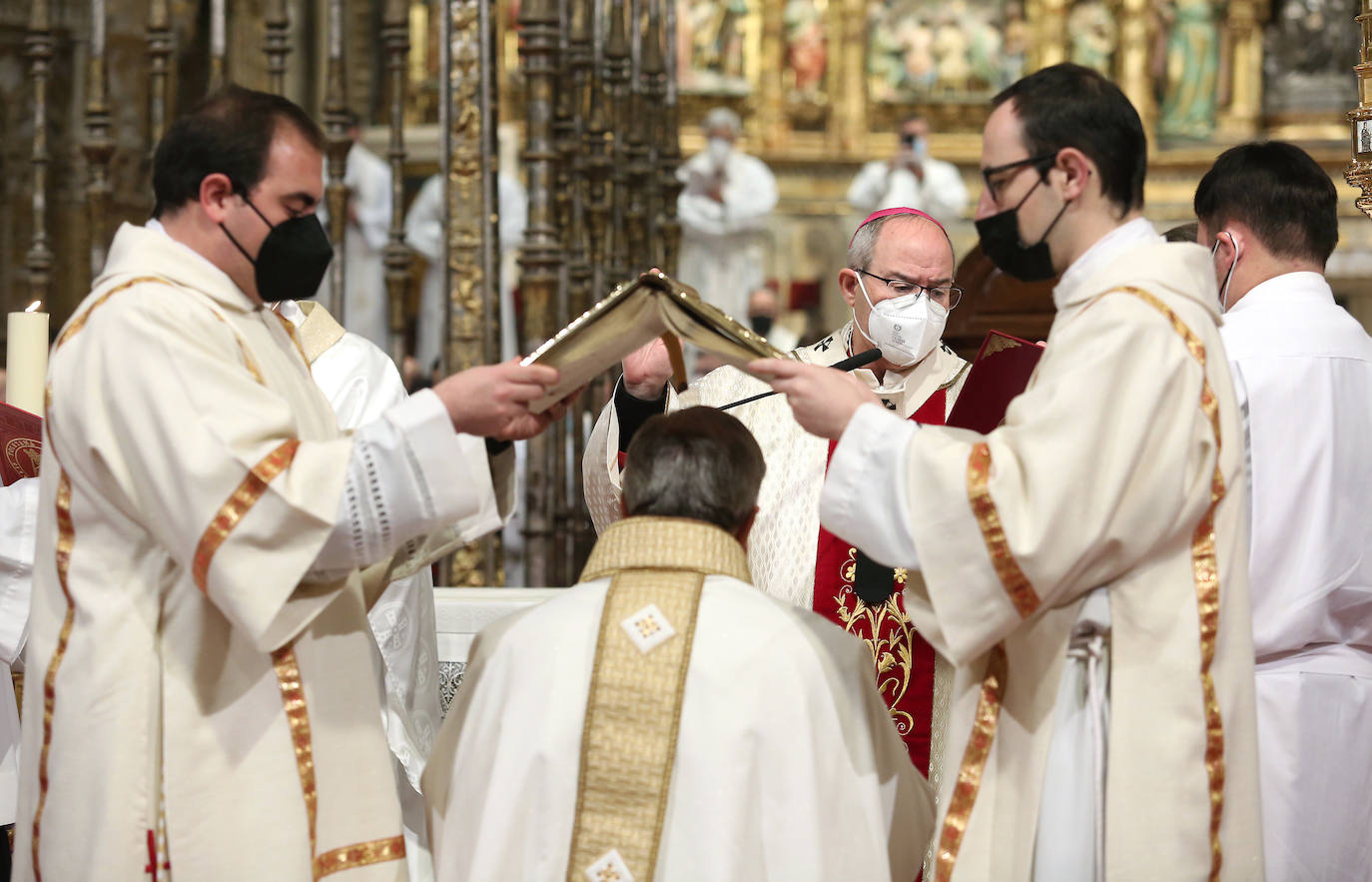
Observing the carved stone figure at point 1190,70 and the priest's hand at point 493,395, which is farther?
the carved stone figure at point 1190,70

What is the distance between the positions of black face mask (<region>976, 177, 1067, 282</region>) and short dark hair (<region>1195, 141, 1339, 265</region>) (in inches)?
38.1

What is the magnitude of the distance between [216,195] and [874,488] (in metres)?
1.15

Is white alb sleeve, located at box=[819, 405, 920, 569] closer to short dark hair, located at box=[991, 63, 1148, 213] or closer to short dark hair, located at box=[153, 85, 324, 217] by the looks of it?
short dark hair, located at box=[991, 63, 1148, 213]

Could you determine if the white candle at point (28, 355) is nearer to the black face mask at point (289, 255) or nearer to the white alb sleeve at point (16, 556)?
the white alb sleeve at point (16, 556)

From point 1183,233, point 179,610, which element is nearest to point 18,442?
point 179,610

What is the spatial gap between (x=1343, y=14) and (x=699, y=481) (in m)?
10.6

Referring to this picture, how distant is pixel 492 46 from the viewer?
5.52m

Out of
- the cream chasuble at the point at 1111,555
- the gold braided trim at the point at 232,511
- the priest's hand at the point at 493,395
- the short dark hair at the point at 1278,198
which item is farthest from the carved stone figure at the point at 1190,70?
the gold braided trim at the point at 232,511

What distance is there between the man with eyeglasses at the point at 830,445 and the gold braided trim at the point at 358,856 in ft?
3.83

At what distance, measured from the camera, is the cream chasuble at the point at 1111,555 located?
2.39m

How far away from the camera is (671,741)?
2457mm

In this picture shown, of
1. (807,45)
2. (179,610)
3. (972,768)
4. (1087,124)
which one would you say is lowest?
(972,768)

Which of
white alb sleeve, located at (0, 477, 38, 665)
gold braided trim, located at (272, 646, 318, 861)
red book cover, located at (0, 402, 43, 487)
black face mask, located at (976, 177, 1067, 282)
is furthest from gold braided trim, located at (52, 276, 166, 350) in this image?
black face mask, located at (976, 177, 1067, 282)

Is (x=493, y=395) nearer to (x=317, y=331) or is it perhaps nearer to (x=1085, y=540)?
(x=1085, y=540)
